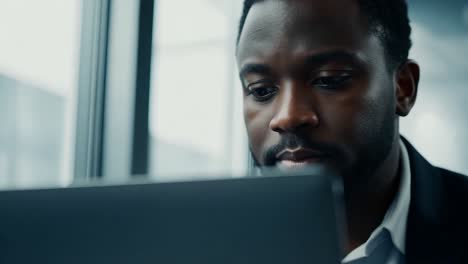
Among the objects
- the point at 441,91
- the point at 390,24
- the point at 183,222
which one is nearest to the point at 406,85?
the point at 390,24

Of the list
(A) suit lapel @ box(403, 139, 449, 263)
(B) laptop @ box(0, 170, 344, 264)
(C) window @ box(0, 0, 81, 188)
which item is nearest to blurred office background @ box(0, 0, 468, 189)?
(C) window @ box(0, 0, 81, 188)

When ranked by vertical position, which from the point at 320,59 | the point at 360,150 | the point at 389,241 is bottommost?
the point at 389,241

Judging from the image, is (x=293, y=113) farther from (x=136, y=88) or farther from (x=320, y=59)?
(x=136, y=88)

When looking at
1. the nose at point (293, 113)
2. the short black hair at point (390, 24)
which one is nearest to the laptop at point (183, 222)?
the nose at point (293, 113)

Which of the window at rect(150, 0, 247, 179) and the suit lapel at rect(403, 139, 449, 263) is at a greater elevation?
the window at rect(150, 0, 247, 179)

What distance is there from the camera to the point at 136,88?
1272mm

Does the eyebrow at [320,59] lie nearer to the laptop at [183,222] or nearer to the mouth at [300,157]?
the mouth at [300,157]

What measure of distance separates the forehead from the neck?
16 centimetres

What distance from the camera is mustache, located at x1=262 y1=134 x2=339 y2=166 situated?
2.38 feet

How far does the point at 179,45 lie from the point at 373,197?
2.79 ft

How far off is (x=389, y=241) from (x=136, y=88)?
64 centimetres

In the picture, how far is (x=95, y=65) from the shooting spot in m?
1.28

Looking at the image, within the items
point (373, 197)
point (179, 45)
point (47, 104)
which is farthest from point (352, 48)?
point (179, 45)

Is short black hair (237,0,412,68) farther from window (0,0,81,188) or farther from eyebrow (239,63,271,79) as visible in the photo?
window (0,0,81,188)
